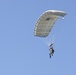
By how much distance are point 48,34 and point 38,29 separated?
2161mm

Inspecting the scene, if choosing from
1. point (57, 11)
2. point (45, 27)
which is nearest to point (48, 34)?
point (45, 27)

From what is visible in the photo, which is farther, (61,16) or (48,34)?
(48,34)

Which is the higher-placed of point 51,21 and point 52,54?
point 51,21

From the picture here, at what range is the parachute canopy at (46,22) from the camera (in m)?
71.8

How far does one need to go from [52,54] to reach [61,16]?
662 centimetres

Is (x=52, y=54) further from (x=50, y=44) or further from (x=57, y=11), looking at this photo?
(x=57, y=11)

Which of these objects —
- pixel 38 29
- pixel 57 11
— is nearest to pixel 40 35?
pixel 38 29

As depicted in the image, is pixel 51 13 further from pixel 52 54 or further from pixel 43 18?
pixel 52 54

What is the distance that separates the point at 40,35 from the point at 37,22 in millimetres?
2398

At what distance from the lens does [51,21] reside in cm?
7581

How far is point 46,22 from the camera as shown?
75.2 m

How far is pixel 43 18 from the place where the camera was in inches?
2911

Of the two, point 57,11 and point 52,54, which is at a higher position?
point 57,11

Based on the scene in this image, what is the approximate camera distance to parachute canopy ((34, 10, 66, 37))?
235 ft
